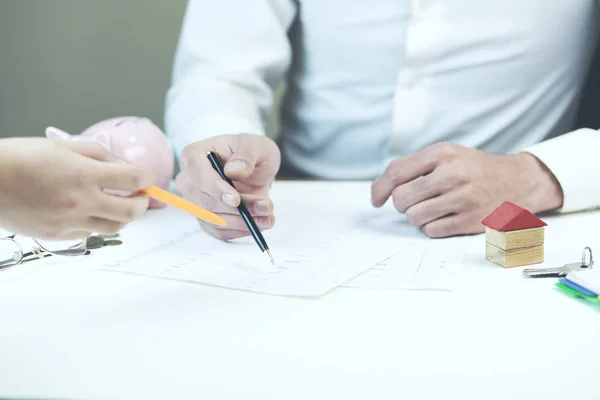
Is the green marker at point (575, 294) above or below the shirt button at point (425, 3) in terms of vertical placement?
below

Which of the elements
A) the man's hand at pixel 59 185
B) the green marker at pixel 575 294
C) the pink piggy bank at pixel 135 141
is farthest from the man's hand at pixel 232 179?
the green marker at pixel 575 294

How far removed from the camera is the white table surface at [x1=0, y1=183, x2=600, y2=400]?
0.43 m

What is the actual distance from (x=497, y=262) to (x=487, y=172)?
187mm

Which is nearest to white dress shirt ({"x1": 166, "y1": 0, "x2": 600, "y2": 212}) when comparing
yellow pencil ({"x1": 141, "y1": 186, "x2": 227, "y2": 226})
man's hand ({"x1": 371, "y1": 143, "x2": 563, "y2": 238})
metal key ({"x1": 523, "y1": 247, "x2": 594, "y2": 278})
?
man's hand ({"x1": 371, "y1": 143, "x2": 563, "y2": 238})

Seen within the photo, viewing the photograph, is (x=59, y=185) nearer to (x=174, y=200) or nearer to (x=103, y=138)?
(x=174, y=200)

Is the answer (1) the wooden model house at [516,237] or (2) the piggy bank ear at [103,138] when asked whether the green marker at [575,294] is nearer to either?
(1) the wooden model house at [516,237]

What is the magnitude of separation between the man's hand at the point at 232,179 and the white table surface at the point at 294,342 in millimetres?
154

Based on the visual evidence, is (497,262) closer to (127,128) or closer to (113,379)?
(113,379)

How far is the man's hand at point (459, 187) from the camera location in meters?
0.78

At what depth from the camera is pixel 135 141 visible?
943 millimetres

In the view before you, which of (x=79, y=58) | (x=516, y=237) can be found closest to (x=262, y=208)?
(x=516, y=237)

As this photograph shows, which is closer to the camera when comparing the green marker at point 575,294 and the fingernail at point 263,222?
the green marker at point 575,294

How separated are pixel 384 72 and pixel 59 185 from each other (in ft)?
2.66

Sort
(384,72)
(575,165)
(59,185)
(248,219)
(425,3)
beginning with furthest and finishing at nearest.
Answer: (384,72)
(425,3)
(575,165)
(248,219)
(59,185)
